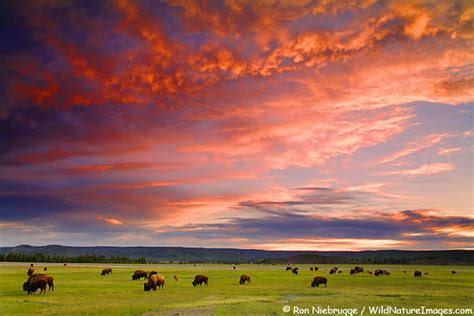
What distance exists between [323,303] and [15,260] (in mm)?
162182

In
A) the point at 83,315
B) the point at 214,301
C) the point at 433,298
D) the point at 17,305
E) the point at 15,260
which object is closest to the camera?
the point at 83,315

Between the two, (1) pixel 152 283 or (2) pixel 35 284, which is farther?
(1) pixel 152 283

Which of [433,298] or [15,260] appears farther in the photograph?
[15,260]

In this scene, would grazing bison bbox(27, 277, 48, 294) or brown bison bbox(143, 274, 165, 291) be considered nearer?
grazing bison bbox(27, 277, 48, 294)

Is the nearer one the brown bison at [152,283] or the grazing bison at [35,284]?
the grazing bison at [35,284]

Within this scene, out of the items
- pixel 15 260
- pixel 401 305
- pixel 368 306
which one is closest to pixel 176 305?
pixel 368 306

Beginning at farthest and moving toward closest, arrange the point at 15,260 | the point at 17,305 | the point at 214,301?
the point at 15,260
the point at 214,301
the point at 17,305

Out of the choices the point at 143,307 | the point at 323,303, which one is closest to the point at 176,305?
the point at 143,307

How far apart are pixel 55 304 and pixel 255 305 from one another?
44.9 ft

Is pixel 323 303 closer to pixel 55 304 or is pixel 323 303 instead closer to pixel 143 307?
pixel 143 307

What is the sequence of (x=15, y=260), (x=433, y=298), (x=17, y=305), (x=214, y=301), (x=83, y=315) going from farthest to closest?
(x=15, y=260)
(x=433, y=298)
(x=214, y=301)
(x=17, y=305)
(x=83, y=315)

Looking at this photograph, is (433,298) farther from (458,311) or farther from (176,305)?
(176,305)

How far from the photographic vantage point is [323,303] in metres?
31.2

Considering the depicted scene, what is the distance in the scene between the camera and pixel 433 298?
36656 mm
